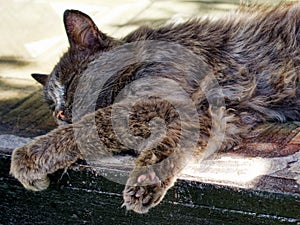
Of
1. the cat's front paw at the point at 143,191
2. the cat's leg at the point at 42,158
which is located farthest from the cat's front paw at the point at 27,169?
the cat's front paw at the point at 143,191

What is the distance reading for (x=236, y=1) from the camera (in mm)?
5738

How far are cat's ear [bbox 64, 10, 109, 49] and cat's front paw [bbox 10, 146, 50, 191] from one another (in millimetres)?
705

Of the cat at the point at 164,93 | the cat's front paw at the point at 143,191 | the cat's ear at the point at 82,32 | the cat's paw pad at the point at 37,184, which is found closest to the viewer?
the cat's front paw at the point at 143,191

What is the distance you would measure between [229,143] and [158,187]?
20.9 inches

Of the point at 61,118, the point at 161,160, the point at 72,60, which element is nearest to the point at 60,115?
the point at 61,118

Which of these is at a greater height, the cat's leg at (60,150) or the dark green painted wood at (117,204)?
the cat's leg at (60,150)

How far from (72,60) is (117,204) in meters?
0.89

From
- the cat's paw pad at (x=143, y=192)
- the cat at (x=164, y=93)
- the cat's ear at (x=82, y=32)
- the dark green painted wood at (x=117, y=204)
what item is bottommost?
the dark green painted wood at (x=117, y=204)

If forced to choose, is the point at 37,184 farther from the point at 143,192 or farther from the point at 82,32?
the point at 82,32

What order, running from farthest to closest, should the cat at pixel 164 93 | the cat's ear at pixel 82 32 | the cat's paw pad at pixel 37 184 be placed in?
1. the cat's ear at pixel 82 32
2. the cat's paw pad at pixel 37 184
3. the cat at pixel 164 93

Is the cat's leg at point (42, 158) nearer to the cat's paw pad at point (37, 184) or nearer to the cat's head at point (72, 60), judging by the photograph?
the cat's paw pad at point (37, 184)

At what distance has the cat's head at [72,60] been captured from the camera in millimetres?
3873

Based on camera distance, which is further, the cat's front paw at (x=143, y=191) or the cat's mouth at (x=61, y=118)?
the cat's mouth at (x=61, y=118)

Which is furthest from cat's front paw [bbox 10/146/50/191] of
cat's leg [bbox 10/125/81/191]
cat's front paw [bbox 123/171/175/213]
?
cat's front paw [bbox 123/171/175/213]
